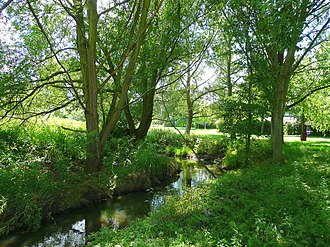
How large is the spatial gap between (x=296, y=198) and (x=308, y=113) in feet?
37.3

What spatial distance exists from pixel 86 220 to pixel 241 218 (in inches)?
157

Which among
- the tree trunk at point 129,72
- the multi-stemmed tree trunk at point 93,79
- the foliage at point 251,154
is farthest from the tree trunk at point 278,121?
the multi-stemmed tree trunk at point 93,79

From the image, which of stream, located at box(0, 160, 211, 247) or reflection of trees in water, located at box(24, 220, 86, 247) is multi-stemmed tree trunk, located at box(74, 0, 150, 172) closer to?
stream, located at box(0, 160, 211, 247)

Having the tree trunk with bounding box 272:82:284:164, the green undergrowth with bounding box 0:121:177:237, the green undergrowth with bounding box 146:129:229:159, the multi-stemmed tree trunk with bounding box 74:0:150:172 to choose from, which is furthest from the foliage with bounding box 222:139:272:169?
the multi-stemmed tree trunk with bounding box 74:0:150:172

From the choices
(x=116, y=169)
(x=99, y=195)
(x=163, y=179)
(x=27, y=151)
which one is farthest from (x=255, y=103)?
(x=27, y=151)

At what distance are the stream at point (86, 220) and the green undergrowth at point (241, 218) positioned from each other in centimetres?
135

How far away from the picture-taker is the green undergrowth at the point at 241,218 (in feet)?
11.8

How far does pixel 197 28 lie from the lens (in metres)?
12.0

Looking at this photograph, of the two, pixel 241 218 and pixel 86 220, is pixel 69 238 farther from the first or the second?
pixel 241 218

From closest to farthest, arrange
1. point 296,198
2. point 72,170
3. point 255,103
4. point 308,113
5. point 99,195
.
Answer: point 296,198, point 99,195, point 72,170, point 255,103, point 308,113

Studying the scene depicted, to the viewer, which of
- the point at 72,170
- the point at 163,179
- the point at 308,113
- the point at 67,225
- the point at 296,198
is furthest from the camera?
the point at 308,113

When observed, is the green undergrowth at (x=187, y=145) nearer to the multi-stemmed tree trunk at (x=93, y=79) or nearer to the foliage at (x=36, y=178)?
the multi-stemmed tree trunk at (x=93, y=79)

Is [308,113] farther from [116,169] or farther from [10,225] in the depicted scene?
[10,225]

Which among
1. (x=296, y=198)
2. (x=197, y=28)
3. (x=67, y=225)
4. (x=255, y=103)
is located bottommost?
(x=67, y=225)
